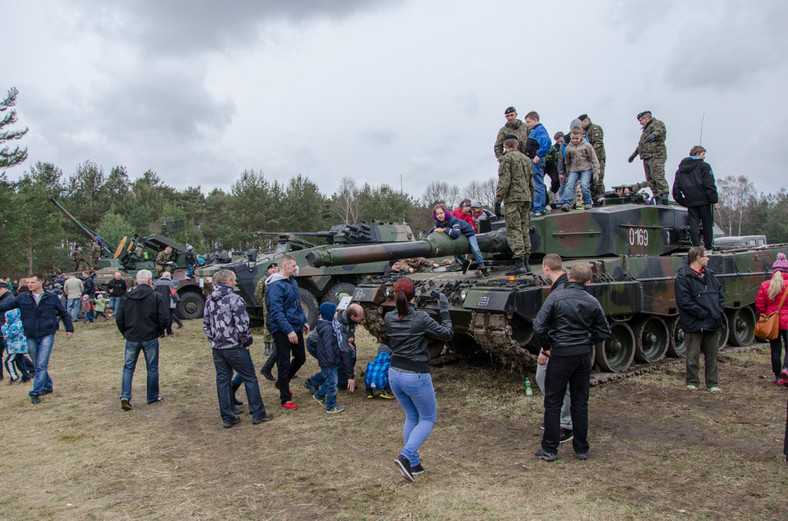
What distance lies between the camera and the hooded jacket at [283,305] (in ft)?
20.7

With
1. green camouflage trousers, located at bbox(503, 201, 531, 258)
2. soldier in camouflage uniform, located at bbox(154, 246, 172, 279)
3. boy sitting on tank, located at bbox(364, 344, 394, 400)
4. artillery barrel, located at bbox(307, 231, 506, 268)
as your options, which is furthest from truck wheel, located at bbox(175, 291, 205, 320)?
green camouflage trousers, located at bbox(503, 201, 531, 258)

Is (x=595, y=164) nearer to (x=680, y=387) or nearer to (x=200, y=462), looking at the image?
(x=680, y=387)

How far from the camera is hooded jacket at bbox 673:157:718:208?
28.6ft

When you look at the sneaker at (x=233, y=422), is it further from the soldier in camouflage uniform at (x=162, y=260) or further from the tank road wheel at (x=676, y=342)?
the soldier in camouflage uniform at (x=162, y=260)

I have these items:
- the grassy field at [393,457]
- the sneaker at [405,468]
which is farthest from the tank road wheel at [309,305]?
the sneaker at [405,468]

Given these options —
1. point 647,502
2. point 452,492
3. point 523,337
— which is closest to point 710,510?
point 647,502

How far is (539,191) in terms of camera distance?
8.98 m

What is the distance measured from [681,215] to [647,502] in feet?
21.6

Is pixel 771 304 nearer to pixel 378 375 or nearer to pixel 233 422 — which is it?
pixel 378 375

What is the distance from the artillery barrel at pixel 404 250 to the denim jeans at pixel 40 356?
3.97m

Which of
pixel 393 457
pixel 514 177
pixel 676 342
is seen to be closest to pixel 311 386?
pixel 393 457

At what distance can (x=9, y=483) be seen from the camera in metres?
4.66

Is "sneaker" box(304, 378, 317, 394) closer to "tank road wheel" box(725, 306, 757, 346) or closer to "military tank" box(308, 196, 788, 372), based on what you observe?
"military tank" box(308, 196, 788, 372)

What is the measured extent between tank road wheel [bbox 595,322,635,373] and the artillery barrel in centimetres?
195
